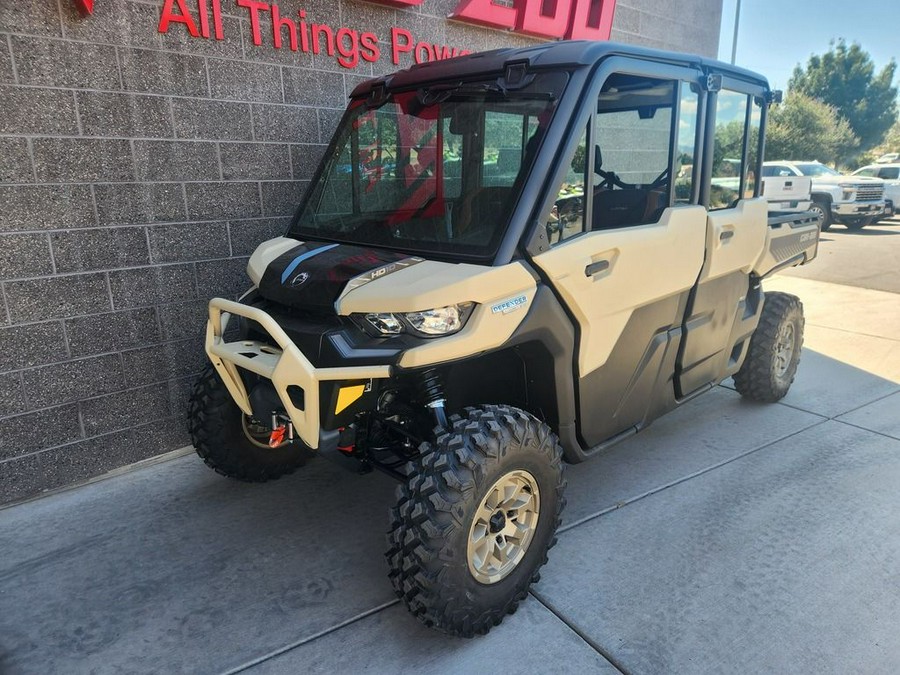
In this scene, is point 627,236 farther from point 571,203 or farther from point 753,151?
point 753,151

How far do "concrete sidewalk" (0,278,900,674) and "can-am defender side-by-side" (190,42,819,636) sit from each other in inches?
11.2

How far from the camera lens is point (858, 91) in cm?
5228

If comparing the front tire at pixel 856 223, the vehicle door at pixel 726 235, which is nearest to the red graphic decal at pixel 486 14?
the vehicle door at pixel 726 235

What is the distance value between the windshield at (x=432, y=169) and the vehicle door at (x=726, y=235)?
1.33 m

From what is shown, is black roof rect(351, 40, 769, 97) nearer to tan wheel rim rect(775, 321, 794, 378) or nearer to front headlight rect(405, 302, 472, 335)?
front headlight rect(405, 302, 472, 335)

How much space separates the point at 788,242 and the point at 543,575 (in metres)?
3.17

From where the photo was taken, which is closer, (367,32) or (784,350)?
(367,32)

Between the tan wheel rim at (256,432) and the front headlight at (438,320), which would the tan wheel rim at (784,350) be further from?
the tan wheel rim at (256,432)

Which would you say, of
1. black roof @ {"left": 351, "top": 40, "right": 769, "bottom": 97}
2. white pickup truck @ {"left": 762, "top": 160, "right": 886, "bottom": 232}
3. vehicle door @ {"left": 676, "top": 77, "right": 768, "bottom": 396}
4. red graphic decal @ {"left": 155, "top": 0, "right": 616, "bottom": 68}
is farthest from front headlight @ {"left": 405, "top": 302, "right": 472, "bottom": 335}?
white pickup truck @ {"left": 762, "top": 160, "right": 886, "bottom": 232}

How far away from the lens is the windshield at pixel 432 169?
9.45 feet

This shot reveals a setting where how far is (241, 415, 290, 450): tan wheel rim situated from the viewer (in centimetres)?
372

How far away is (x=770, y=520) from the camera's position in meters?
3.50

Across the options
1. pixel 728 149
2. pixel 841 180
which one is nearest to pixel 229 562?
pixel 728 149

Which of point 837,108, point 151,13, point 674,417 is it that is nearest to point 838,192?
point 674,417
